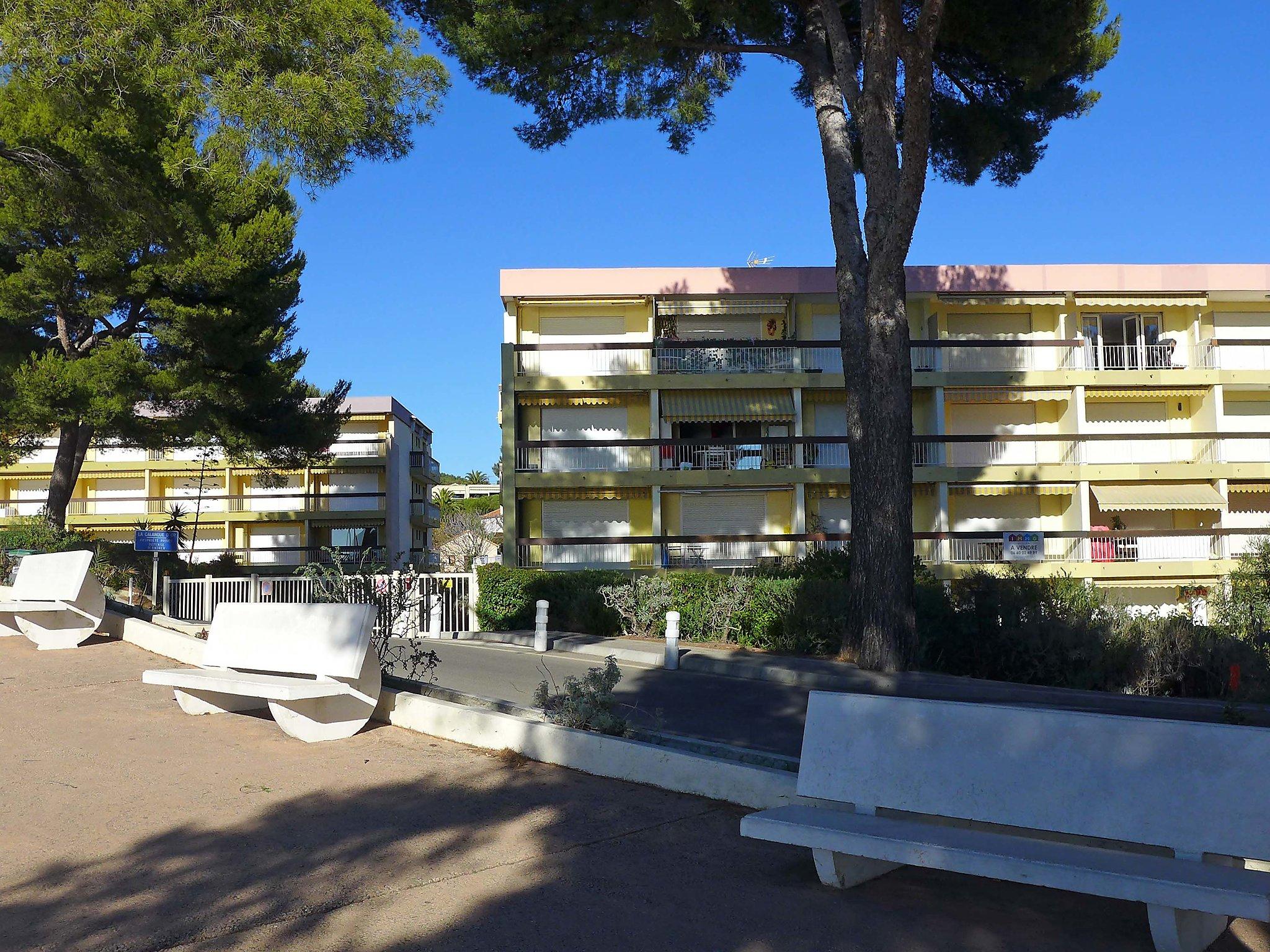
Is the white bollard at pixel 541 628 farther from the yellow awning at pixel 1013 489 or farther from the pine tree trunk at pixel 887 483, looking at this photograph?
the yellow awning at pixel 1013 489

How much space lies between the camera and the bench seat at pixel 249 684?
263 inches

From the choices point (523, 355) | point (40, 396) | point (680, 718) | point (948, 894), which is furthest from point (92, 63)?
point (523, 355)

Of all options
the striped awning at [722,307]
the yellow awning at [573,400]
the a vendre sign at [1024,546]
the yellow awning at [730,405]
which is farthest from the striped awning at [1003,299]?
the yellow awning at [573,400]

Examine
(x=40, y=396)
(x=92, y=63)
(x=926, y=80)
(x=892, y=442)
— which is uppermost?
(x=926, y=80)

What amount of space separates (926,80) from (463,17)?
272 inches

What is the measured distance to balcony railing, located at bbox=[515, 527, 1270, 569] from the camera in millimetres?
32438

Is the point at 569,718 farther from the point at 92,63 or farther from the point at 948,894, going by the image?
the point at 92,63

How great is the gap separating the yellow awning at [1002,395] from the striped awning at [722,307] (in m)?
5.89

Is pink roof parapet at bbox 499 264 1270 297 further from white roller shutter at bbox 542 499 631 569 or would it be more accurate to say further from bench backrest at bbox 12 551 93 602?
bench backrest at bbox 12 551 93 602

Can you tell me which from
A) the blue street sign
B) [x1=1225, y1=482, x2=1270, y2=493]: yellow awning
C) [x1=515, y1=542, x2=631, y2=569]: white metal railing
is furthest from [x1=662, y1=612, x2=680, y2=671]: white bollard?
[x1=1225, y1=482, x2=1270, y2=493]: yellow awning

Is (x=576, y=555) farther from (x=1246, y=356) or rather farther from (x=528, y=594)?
(x=1246, y=356)

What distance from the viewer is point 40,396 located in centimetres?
2169

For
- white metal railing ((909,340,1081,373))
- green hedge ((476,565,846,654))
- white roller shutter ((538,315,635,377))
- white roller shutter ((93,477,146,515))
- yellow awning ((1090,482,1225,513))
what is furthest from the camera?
white roller shutter ((93,477,146,515))

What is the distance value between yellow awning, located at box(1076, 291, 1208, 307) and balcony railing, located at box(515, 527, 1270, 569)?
23.3 feet
